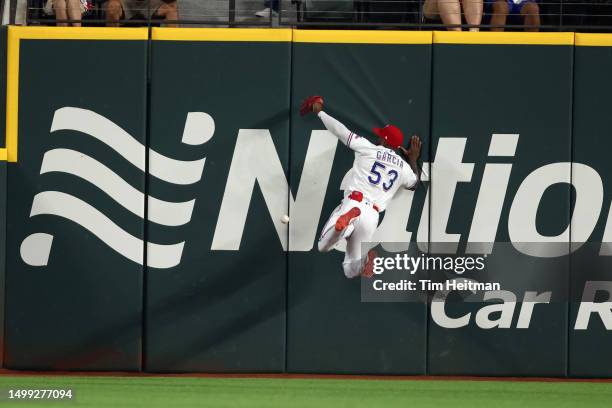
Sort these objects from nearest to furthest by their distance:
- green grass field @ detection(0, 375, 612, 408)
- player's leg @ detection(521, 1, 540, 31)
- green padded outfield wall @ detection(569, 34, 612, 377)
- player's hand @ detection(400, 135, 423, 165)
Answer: green grass field @ detection(0, 375, 612, 408) → player's hand @ detection(400, 135, 423, 165) → green padded outfield wall @ detection(569, 34, 612, 377) → player's leg @ detection(521, 1, 540, 31)

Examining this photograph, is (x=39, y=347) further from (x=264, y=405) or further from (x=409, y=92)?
(x=409, y=92)

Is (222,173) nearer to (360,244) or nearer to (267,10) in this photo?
(360,244)

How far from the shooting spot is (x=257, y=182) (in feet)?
35.2

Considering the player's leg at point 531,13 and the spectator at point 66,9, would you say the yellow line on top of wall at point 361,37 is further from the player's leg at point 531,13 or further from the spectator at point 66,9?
the spectator at point 66,9

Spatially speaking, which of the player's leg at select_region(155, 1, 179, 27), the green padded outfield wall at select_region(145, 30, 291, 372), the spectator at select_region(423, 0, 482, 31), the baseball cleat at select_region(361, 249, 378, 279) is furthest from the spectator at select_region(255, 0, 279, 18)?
the baseball cleat at select_region(361, 249, 378, 279)

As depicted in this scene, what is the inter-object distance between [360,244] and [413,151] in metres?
1.06

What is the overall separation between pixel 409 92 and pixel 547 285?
2.37 metres

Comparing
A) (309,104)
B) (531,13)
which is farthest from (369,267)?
(531,13)

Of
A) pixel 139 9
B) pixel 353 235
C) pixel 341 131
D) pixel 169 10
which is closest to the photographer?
pixel 341 131

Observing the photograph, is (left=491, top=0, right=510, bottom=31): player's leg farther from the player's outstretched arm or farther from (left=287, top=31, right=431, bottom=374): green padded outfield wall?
the player's outstretched arm

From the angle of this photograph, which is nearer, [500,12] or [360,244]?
[360,244]

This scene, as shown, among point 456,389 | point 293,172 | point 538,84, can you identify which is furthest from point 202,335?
point 538,84

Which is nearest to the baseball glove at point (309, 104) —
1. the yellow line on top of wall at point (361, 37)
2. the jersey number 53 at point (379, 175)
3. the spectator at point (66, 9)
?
the yellow line on top of wall at point (361, 37)

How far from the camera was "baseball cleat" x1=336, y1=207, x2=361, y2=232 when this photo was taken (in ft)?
33.8
